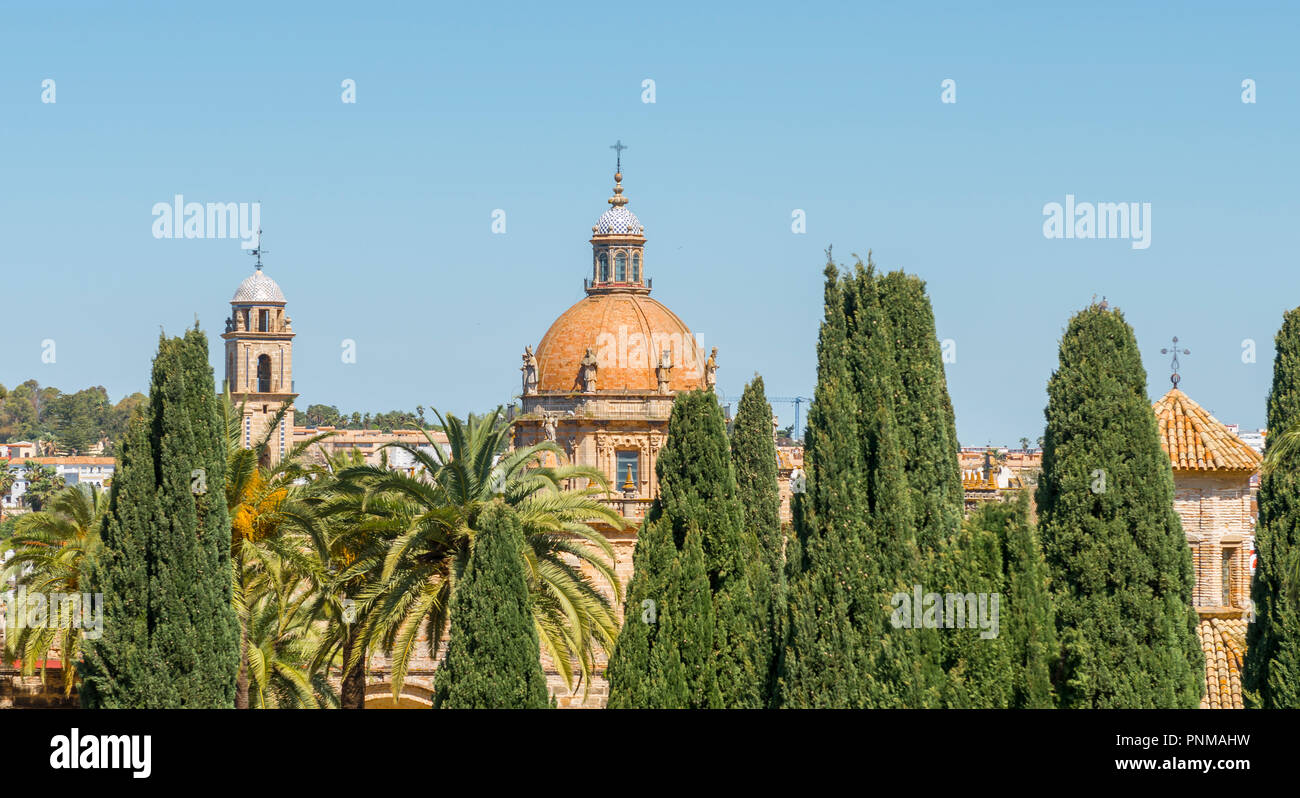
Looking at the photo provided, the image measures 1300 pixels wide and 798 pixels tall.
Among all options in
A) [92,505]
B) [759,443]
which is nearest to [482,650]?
[92,505]

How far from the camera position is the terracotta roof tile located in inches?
1136

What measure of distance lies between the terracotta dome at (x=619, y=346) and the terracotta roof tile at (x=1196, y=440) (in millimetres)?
26357

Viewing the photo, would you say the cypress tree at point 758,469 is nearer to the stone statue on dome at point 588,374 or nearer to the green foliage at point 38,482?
the stone statue on dome at point 588,374

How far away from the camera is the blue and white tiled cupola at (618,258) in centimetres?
5712

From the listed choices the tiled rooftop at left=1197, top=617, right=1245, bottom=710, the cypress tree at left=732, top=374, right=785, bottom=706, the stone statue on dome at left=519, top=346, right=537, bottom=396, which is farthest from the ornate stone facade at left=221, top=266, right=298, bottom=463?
the tiled rooftop at left=1197, top=617, right=1245, bottom=710

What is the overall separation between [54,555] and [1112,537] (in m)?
14.2

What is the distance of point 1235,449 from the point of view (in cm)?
2938

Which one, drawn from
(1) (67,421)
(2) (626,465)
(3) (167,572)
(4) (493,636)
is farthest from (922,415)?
(1) (67,421)

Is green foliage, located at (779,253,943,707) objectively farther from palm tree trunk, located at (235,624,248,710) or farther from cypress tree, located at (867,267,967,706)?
palm tree trunk, located at (235,624,248,710)

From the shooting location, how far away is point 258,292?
3504 inches

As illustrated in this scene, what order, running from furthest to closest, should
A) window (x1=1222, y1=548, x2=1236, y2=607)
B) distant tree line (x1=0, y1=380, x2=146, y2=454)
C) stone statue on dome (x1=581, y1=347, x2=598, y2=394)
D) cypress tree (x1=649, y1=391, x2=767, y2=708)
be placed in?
distant tree line (x1=0, y1=380, x2=146, y2=454)
stone statue on dome (x1=581, y1=347, x2=598, y2=394)
window (x1=1222, y1=548, x2=1236, y2=607)
cypress tree (x1=649, y1=391, x2=767, y2=708)

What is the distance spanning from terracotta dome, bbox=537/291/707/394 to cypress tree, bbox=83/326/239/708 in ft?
116

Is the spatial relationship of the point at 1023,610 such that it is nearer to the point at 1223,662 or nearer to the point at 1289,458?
the point at 1289,458
